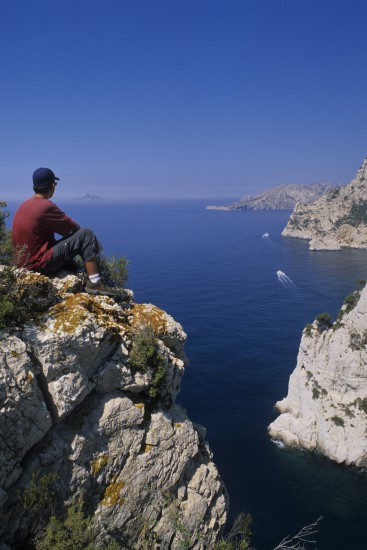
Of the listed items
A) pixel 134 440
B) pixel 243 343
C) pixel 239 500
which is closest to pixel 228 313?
pixel 243 343

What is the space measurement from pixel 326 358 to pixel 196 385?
59.1 feet

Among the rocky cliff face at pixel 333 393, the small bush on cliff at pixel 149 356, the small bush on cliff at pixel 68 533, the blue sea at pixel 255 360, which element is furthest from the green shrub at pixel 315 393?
the small bush on cliff at pixel 68 533

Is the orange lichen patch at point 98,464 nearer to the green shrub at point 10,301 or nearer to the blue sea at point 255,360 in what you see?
the green shrub at point 10,301

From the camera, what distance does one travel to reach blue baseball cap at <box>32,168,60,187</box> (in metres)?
9.29

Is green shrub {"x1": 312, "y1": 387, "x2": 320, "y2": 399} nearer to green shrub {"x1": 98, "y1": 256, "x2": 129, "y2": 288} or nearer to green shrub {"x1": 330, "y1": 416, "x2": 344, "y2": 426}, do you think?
green shrub {"x1": 330, "y1": 416, "x2": 344, "y2": 426}

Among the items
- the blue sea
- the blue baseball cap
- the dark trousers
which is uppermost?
the blue baseball cap

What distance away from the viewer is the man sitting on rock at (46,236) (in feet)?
30.4

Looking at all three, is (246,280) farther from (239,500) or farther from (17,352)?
(17,352)

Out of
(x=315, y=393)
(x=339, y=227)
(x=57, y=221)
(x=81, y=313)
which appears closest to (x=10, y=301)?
(x=81, y=313)

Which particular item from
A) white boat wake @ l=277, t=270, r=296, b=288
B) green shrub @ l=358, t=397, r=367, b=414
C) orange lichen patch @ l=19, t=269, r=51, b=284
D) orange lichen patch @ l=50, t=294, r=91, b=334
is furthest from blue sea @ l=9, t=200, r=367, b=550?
orange lichen patch @ l=19, t=269, r=51, b=284

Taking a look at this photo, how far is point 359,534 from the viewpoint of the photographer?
29344 mm

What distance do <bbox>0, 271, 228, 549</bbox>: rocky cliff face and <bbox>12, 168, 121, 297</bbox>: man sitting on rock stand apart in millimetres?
556

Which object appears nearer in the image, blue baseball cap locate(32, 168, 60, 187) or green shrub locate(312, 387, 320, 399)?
blue baseball cap locate(32, 168, 60, 187)

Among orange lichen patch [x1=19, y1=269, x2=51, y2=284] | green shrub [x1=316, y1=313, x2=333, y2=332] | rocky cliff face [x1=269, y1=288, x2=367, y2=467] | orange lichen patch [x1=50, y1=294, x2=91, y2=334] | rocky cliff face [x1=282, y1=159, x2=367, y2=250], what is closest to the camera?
orange lichen patch [x1=50, y1=294, x2=91, y2=334]
